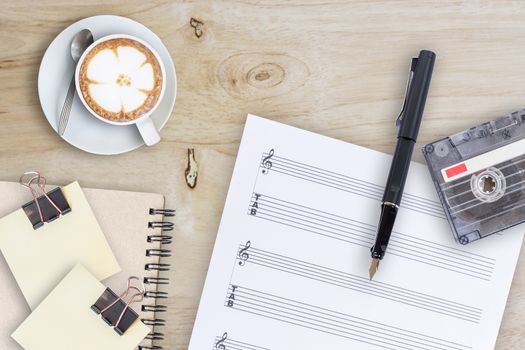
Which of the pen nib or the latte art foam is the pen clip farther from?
the latte art foam

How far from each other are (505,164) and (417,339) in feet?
0.96

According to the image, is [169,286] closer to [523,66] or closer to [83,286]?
[83,286]

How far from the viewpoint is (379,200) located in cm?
102

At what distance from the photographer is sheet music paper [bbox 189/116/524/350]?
3.31 ft

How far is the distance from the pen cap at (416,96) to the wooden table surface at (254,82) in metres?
0.04

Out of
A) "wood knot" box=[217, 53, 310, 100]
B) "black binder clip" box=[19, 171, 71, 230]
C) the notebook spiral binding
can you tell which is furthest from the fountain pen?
"black binder clip" box=[19, 171, 71, 230]

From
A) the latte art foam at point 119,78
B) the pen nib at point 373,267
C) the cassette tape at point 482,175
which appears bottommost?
the pen nib at point 373,267

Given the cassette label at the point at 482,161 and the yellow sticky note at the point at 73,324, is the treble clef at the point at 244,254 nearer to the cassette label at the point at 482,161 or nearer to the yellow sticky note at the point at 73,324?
the yellow sticky note at the point at 73,324

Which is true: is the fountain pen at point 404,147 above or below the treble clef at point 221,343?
above

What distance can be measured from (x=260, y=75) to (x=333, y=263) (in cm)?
30

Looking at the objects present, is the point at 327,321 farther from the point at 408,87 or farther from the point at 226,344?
the point at 408,87

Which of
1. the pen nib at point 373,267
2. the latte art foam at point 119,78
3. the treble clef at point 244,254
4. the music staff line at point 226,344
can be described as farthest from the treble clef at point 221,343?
the latte art foam at point 119,78

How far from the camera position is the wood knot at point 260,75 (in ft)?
3.36

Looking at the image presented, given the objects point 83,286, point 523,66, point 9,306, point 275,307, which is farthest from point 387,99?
point 9,306
